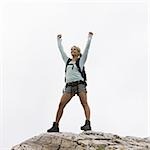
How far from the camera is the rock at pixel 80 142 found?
10.9 metres

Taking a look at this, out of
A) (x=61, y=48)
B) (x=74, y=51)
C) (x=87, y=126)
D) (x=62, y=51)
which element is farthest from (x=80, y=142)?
(x=61, y=48)

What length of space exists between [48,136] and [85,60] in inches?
105

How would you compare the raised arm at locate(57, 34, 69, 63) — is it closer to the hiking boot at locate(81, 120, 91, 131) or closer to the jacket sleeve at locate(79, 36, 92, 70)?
the jacket sleeve at locate(79, 36, 92, 70)

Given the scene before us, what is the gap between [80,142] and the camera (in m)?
11.0

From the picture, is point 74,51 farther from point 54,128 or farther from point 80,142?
point 80,142

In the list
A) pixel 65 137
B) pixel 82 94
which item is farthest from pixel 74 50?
pixel 65 137

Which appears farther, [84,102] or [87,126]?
[84,102]

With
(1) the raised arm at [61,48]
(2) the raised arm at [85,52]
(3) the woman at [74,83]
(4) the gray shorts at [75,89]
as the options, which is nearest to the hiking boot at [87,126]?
(3) the woman at [74,83]

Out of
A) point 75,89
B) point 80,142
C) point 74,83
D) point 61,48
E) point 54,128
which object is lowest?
point 80,142

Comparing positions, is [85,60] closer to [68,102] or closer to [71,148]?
[68,102]

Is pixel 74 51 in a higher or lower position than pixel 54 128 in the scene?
higher

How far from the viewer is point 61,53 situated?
12719 millimetres

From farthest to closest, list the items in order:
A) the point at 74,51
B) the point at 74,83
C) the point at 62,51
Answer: the point at 62,51, the point at 74,51, the point at 74,83

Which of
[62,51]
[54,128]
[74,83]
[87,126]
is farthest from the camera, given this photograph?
[62,51]
